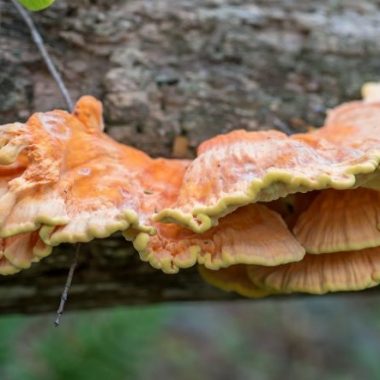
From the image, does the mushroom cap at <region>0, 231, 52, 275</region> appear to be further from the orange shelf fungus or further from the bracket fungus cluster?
the orange shelf fungus

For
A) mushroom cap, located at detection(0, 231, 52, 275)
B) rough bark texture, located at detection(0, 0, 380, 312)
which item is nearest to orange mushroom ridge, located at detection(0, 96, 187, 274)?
mushroom cap, located at detection(0, 231, 52, 275)

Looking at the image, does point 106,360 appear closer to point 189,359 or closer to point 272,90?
point 272,90

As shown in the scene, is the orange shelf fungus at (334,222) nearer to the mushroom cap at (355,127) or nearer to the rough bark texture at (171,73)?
the mushroom cap at (355,127)

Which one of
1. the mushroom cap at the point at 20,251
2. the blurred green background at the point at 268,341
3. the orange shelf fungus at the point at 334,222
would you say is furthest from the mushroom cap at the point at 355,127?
the blurred green background at the point at 268,341

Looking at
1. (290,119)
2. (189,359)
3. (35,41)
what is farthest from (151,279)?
(189,359)

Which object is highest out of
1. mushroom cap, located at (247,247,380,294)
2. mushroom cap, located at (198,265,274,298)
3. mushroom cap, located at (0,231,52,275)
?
mushroom cap, located at (0,231,52,275)

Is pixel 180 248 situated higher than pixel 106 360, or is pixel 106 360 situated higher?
pixel 180 248

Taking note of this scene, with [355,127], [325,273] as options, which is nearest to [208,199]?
[325,273]
